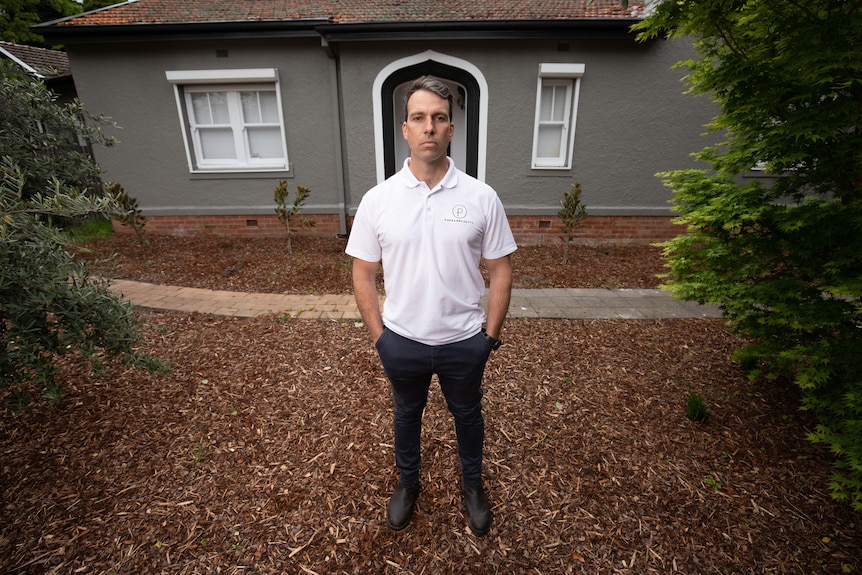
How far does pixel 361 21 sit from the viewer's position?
670cm

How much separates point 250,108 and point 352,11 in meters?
2.73

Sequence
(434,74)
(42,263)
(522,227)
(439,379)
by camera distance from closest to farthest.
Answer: (439,379), (42,263), (434,74), (522,227)

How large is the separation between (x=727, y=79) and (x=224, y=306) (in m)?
5.24

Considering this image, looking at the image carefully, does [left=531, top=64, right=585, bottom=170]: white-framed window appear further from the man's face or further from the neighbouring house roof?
the man's face

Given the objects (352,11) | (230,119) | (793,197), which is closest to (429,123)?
(793,197)

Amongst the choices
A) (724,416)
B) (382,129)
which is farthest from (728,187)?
(382,129)

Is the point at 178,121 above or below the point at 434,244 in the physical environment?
above

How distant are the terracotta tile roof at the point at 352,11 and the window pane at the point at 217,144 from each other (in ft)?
6.12

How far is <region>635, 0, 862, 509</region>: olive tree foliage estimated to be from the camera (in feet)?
6.75

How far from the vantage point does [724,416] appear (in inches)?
112

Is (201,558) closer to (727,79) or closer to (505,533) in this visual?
(505,533)

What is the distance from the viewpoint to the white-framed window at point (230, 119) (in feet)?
23.9

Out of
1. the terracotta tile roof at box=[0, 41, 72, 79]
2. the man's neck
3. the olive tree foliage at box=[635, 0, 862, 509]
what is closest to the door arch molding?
the olive tree foliage at box=[635, 0, 862, 509]

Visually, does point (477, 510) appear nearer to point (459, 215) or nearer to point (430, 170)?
point (459, 215)
